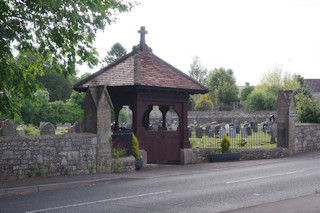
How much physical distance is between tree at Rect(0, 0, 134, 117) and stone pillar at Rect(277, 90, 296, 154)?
466 inches

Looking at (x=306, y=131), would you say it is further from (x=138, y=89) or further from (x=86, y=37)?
(x=86, y=37)

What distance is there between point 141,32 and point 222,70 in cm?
7262

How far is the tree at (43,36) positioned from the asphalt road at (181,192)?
3.69 meters

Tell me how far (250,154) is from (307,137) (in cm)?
499

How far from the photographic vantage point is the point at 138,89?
16562 mm

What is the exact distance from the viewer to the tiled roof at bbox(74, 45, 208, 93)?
54.5 feet

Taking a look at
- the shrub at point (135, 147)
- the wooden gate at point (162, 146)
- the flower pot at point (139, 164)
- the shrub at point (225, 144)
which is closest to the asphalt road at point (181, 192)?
the flower pot at point (139, 164)

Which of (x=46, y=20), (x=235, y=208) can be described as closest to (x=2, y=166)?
(x=46, y=20)

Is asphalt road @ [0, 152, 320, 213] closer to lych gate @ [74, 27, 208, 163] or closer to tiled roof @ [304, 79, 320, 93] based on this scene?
lych gate @ [74, 27, 208, 163]

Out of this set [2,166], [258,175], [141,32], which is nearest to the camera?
[2,166]

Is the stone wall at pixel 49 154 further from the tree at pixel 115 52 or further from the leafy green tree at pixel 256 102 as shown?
the tree at pixel 115 52

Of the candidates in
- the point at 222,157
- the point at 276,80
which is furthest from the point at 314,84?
the point at 222,157

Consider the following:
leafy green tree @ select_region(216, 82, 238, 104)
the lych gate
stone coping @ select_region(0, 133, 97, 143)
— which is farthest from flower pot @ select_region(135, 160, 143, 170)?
leafy green tree @ select_region(216, 82, 238, 104)

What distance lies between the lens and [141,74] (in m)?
16.9
